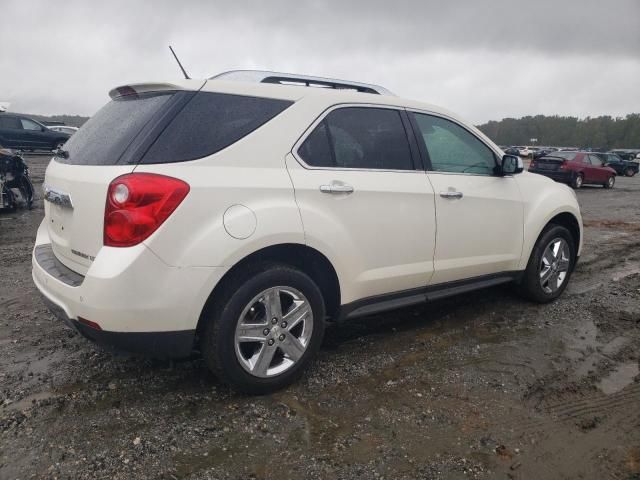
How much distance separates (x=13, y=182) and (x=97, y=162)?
7397mm

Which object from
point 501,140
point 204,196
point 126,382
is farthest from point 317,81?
point 501,140

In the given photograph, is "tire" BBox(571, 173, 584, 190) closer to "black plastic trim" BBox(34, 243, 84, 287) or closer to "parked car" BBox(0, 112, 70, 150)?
"black plastic trim" BBox(34, 243, 84, 287)

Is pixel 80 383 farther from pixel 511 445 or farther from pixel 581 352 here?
pixel 581 352

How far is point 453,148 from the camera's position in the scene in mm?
3885

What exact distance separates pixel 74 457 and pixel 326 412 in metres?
1.28

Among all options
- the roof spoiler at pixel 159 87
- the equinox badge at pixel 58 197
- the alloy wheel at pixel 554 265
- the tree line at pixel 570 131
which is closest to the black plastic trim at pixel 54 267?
the equinox badge at pixel 58 197

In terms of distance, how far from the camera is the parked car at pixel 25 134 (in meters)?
19.9

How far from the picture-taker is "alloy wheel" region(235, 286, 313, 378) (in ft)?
9.13

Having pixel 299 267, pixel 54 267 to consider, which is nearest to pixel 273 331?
pixel 299 267

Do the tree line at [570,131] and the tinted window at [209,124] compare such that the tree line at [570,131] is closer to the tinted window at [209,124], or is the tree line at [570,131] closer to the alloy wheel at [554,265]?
the alloy wheel at [554,265]

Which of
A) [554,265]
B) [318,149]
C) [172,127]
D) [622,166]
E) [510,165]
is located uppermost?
[172,127]

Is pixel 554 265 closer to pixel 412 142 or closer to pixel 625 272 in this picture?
pixel 625 272

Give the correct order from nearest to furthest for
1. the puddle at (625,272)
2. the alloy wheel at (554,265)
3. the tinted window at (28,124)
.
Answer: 1. the alloy wheel at (554,265)
2. the puddle at (625,272)
3. the tinted window at (28,124)

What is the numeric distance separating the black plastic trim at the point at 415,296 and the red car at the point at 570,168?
17.1m
